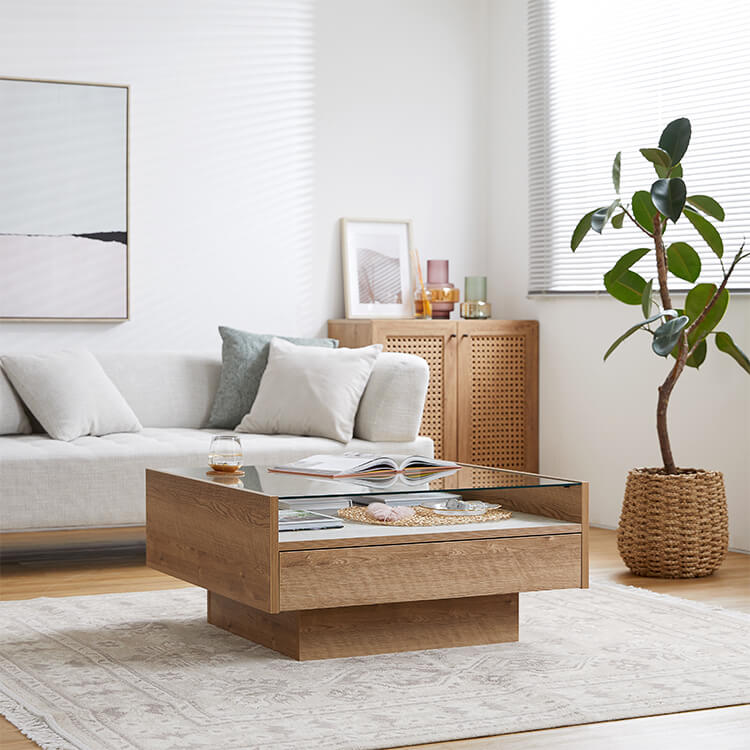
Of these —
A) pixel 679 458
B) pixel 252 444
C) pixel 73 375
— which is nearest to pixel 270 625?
pixel 252 444

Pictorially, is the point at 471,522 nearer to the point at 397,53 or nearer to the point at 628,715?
the point at 628,715

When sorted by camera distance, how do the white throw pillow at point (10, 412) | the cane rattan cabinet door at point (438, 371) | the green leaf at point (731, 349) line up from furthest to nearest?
the cane rattan cabinet door at point (438, 371), the white throw pillow at point (10, 412), the green leaf at point (731, 349)

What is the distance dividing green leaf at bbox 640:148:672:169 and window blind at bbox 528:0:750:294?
2.26 ft

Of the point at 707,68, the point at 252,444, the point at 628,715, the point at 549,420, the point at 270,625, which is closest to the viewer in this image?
the point at 628,715

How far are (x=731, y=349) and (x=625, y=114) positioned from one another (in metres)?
1.52

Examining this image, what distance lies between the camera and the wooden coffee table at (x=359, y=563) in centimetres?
296

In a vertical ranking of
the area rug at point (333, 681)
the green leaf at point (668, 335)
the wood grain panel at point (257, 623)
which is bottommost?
the area rug at point (333, 681)

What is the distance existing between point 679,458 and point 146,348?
2327 mm

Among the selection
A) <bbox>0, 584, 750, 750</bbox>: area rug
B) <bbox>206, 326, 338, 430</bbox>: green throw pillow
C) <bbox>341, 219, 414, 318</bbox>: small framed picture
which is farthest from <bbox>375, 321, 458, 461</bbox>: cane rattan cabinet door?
<bbox>0, 584, 750, 750</bbox>: area rug

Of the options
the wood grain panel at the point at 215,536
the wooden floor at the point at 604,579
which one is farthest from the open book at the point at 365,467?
the wooden floor at the point at 604,579

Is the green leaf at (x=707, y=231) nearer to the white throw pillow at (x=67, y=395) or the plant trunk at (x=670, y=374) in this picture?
the plant trunk at (x=670, y=374)

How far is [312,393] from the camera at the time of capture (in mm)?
4961

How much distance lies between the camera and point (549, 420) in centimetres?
596

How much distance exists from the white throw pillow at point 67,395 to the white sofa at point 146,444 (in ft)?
0.23
